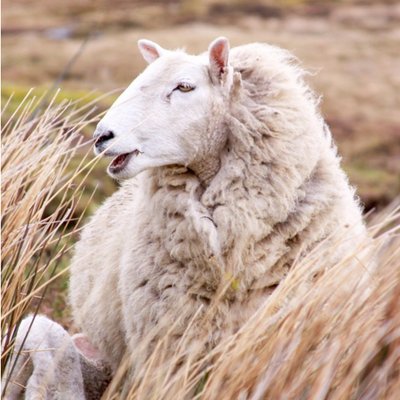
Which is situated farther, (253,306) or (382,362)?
(253,306)

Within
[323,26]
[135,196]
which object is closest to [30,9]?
[323,26]

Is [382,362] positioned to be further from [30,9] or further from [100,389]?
[30,9]

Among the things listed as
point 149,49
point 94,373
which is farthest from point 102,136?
point 94,373

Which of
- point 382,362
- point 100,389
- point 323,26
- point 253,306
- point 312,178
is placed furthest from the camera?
point 323,26

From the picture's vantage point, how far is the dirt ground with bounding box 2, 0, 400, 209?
987 inches

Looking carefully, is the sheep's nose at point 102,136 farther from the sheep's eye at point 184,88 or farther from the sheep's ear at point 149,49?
the sheep's ear at point 149,49

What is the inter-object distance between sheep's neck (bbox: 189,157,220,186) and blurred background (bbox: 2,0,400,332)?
1067 centimetres

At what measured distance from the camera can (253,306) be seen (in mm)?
5195

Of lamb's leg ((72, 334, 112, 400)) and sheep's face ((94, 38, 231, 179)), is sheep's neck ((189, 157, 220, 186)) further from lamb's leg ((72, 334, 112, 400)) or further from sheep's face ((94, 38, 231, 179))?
lamb's leg ((72, 334, 112, 400))

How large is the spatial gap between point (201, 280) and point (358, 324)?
67.6 inches

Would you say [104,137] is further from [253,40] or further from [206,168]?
[253,40]

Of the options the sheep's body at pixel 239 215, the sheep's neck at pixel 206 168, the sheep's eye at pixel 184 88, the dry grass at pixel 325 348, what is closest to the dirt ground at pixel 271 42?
the sheep's body at pixel 239 215

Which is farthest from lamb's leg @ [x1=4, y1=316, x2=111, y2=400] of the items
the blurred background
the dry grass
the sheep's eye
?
the blurred background

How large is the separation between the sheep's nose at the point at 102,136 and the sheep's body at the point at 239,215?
56 centimetres
